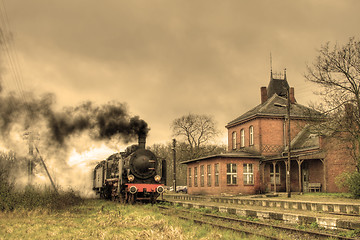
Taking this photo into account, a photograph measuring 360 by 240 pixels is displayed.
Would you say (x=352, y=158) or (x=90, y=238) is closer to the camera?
(x=90, y=238)

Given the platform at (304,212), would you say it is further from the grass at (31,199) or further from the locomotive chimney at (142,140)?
the grass at (31,199)

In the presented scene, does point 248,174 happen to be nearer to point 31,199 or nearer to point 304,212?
point 304,212

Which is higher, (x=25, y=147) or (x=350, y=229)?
(x=25, y=147)

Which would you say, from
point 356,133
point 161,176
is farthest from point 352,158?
point 161,176

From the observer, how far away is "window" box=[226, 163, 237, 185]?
29281 millimetres

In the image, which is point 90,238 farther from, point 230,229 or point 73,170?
point 73,170

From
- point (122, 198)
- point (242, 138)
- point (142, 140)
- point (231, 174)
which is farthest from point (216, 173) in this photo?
point (122, 198)

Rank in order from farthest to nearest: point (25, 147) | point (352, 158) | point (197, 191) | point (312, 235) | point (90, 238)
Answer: point (197, 191), point (352, 158), point (25, 147), point (312, 235), point (90, 238)

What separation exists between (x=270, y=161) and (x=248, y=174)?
2.17 meters

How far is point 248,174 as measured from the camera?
1197 inches

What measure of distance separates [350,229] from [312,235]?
5.12ft

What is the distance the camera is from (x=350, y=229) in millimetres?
9828

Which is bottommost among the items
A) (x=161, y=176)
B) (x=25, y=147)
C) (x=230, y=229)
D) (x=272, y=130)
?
(x=230, y=229)

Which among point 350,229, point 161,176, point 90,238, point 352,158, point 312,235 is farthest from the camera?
point 352,158
